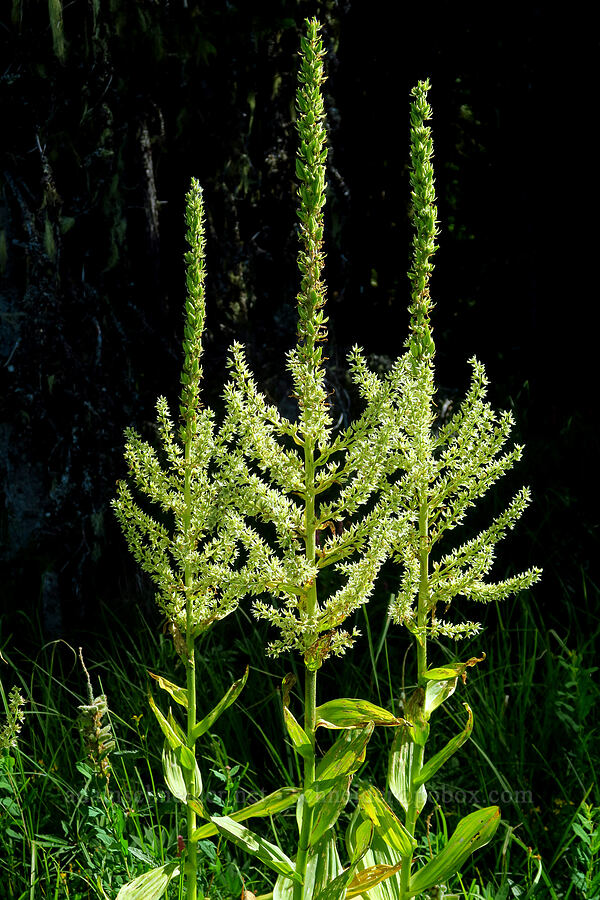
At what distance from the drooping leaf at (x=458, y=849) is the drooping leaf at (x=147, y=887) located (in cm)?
66

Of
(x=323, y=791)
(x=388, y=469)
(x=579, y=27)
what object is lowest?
(x=323, y=791)

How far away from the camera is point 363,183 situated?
6.56 metres

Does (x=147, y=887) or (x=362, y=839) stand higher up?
(x=362, y=839)

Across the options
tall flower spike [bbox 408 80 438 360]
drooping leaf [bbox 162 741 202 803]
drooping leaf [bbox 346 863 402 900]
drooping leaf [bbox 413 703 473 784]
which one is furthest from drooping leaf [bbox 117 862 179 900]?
tall flower spike [bbox 408 80 438 360]

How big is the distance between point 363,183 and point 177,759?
17.1ft

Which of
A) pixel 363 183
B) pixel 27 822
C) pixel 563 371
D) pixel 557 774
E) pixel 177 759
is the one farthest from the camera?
pixel 563 371

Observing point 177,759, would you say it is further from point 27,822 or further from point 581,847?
point 581,847

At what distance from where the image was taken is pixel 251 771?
342 cm

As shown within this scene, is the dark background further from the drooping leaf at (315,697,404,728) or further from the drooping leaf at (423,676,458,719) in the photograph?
the drooping leaf at (315,697,404,728)

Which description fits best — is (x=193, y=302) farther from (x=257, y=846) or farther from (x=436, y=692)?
(x=257, y=846)

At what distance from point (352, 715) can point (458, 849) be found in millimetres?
482

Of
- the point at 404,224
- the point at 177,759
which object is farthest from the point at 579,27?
the point at 177,759

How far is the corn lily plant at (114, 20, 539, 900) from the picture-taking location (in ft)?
6.75

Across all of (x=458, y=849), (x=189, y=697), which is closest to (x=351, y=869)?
(x=458, y=849)
